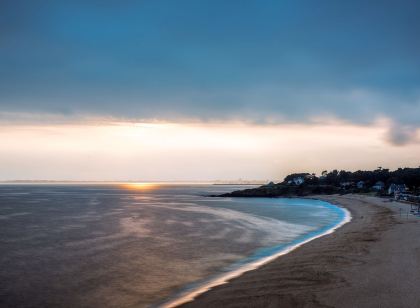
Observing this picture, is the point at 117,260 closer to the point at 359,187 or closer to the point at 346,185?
the point at 359,187

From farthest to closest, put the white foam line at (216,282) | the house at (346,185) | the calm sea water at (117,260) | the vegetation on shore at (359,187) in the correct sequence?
the house at (346,185), the vegetation on shore at (359,187), the calm sea water at (117,260), the white foam line at (216,282)

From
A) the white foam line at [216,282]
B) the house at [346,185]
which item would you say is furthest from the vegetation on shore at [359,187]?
the white foam line at [216,282]

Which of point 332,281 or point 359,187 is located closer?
point 332,281

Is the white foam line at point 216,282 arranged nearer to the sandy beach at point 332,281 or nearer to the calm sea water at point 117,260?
the sandy beach at point 332,281

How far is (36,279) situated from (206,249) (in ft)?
39.5

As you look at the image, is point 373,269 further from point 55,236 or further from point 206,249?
point 55,236

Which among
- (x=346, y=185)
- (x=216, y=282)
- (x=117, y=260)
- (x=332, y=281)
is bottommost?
(x=117, y=260)

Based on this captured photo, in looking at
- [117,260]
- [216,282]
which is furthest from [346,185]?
[216,282]

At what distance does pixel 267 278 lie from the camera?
16.9 meters

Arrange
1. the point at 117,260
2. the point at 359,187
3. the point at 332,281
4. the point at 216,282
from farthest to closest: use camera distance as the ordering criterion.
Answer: the point at 359,187 → the point at 117,260 → the point at 216,282 → the point at 332,281

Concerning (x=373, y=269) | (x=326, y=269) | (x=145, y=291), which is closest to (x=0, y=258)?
(x=145, y=291)

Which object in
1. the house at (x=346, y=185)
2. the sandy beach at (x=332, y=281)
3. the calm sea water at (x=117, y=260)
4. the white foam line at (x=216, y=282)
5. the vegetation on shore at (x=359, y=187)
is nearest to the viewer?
the sandy beach at (x=332, y=281)

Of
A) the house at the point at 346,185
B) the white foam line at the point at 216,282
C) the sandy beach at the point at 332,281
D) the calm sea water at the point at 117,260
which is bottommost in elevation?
the calm sea water at the point at 117,260

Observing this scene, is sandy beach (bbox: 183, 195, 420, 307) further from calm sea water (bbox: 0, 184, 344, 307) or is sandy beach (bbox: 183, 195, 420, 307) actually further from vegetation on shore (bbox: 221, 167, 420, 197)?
vegetation on shore (bbox: 221, 167, 420, 197)
